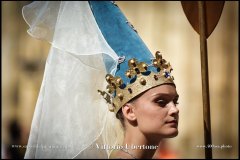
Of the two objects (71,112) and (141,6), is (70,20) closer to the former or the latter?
(71,112)

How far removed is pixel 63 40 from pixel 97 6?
0.23m

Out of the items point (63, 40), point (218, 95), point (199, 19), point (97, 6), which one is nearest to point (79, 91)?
point (63, 40)

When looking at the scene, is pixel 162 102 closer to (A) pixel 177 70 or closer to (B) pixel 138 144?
(B) pixel 138 144

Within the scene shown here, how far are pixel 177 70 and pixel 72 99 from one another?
2.03 meters

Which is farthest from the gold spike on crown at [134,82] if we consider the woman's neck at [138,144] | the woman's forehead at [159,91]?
the woman's neck at [138,144]

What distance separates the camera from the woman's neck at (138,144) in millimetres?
2055

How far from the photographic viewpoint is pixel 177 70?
158 inches

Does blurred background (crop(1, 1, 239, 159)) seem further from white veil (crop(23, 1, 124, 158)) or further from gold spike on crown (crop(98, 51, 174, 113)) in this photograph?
gold spike on crown (crop(98, 51, 174, 113))

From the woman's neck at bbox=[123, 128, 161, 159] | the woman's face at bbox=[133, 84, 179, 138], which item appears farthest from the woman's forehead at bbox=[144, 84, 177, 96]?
the woman's neck at bbox=[123, 128, 161, 159]

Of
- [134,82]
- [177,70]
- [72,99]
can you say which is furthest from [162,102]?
[177,70]

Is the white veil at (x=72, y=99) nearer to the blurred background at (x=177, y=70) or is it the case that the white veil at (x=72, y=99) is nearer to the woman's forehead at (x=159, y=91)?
the woman's forehead at (x=159, y=91)

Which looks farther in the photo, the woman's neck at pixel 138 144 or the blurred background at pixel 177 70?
the blurred background at pixel 177 70

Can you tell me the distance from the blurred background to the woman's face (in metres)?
1.07

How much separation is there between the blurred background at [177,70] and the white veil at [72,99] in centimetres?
81
